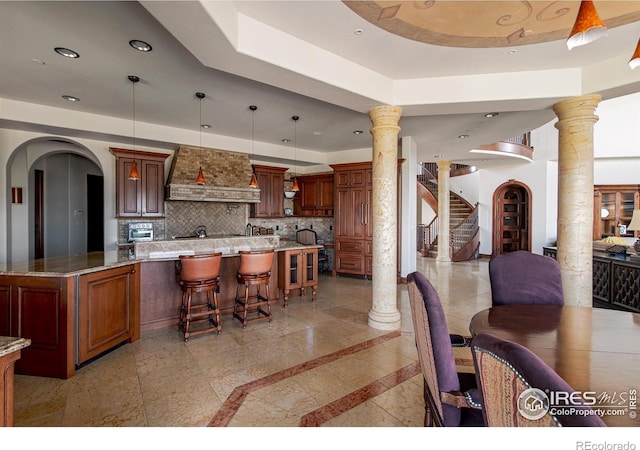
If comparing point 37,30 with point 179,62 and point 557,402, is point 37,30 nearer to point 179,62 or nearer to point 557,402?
point 179,62

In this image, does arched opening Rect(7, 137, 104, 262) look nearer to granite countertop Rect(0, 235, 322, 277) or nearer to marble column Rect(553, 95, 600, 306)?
granite countertop Rect(0, 235, 322, 277)

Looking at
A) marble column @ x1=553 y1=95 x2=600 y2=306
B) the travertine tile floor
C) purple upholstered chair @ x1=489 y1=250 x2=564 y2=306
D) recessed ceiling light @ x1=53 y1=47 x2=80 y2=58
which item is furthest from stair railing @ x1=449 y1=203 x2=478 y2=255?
recessed ceiling light @ x1=53 y1=47 x2=80 y2=58

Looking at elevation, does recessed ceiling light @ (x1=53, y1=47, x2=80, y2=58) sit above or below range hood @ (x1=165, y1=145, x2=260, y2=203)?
above

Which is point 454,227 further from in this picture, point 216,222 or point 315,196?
point 216,222

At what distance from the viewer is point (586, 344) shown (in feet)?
4.68

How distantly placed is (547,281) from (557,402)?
205 centimetres

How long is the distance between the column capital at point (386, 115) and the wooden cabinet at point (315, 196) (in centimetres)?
358

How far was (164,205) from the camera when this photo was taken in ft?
19.0

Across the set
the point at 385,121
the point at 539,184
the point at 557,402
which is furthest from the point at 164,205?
the point at 539,184

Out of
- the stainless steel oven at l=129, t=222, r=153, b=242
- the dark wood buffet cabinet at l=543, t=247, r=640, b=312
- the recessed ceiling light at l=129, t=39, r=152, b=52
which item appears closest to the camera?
the recessed ceiling light at l=129, t=39, r=152, b=52

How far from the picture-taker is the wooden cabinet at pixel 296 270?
457 centimetres

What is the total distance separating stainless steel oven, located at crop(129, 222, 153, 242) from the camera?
556cm

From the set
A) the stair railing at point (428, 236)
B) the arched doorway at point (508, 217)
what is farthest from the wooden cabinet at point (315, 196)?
the arched doorway at point (508, 217)

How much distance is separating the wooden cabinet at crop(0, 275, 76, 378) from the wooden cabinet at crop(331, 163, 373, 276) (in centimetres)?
493
